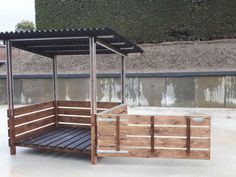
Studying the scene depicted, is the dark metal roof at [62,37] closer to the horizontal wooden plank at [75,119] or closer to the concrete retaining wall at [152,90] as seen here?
the horizontal wooden plank at [75,119]

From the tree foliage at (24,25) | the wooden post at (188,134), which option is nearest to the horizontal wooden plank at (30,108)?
the wooden post at (188,134)

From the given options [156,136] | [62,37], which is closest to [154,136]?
[156,136]

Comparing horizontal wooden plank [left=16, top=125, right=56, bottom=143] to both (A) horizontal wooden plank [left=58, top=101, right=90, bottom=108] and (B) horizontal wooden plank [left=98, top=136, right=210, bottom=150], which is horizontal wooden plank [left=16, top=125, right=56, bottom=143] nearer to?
(A) horizontal wooden plank [left=58, top=101, right=90, bottom=108]

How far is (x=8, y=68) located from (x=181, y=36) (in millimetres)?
11142

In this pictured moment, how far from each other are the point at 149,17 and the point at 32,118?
419 inches

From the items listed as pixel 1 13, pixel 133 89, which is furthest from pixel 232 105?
pixel 1 13

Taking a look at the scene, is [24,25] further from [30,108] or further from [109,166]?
[109,166]

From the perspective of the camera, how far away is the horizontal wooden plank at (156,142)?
4.20 metres

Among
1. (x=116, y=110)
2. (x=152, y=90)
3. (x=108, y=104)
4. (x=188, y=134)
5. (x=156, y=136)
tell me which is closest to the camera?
(x=188, y=134)

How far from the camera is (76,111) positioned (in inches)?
252

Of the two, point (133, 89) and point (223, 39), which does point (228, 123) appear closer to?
point (133, 89)

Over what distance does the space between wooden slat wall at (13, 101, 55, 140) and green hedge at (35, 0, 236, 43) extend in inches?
380

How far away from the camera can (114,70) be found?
507 inches

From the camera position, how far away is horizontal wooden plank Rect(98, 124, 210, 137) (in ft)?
13.7
